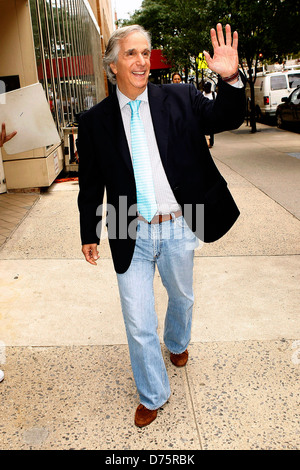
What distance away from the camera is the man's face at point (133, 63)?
2419mm

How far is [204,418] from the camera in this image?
2678 mm

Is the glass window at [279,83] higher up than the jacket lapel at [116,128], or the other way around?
the jacket lapel at [116,128]

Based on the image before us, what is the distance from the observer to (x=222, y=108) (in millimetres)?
2365

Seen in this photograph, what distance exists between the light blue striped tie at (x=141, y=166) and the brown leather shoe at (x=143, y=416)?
1.05 m

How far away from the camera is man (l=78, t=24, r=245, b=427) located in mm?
2445

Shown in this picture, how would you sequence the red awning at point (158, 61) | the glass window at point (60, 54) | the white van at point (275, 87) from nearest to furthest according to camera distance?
1. the glass window at point (60, 54)
2. the white van at point (275, 87)
3. the red awning at point (158, 61)

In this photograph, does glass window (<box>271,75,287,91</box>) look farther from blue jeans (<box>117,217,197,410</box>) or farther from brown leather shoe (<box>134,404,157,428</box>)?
brown leather shoe (<box>134,404,157,428</box>)

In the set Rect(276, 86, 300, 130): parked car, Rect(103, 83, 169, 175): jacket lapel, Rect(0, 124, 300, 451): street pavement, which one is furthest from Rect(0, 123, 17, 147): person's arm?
Rect(276, 86, 300, 130): parked car

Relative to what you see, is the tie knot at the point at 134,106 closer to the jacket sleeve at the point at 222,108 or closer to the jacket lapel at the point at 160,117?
the jacket lapel at the point at 160,117

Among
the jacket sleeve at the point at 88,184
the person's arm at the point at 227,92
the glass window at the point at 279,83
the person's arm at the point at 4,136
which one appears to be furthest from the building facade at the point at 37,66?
the glass window at the point at 279,83

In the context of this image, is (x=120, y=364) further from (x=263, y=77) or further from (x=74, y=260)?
(x=263, y=77)

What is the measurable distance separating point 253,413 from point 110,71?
203cm

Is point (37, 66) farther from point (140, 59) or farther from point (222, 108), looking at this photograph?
point (222, 108)

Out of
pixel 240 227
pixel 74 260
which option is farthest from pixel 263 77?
pixel 74 260
